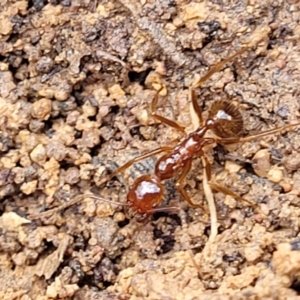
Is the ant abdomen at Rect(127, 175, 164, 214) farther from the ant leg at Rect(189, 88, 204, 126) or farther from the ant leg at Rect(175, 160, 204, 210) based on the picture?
the ant leg at Rect(189, 88, 204, 126)

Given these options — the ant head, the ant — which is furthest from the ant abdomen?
the ant head

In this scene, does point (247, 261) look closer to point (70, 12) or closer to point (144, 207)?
point (144, 207)

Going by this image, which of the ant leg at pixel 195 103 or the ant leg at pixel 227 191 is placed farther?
the ant leg at pixel 195 103

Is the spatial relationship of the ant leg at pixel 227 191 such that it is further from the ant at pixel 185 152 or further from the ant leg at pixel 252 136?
the ant leg at pixel 252 136

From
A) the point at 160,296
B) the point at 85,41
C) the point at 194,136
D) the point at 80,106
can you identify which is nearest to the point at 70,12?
the point at 85,41

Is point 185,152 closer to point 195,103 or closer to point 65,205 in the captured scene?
point 195,103

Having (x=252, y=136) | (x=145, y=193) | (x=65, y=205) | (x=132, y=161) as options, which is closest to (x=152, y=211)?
(x=145, y=193)

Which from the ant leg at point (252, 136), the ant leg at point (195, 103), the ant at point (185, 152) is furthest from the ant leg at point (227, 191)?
the ant leg at point (195, 103)
